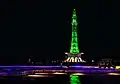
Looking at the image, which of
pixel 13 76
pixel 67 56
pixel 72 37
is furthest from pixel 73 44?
pixel 13 76

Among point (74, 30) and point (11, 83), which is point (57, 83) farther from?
point (74, 30)

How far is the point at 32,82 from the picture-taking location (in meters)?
58.2

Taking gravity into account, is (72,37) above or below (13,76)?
above

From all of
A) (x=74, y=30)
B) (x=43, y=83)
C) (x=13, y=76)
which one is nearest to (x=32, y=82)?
(x=43, y=83)

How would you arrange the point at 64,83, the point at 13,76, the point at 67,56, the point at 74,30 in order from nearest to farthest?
1. the point at 64,83
2. the point at 13,76
3. the point at 74,30
4. the point at 67,56

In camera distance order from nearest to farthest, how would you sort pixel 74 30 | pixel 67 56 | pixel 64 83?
1. pixel 64 83
2. pixel 74 30
3. pixel 67 56

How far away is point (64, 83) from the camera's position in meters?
55.9

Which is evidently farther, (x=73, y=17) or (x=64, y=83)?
(x=73, y=17)

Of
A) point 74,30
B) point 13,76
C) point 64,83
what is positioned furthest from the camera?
point 74,30

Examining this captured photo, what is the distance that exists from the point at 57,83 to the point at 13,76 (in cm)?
1570

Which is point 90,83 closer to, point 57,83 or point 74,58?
point 57,83

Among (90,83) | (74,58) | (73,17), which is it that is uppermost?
(73,17)

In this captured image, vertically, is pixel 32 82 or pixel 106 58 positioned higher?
pixel 106 58

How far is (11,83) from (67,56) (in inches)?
3653
